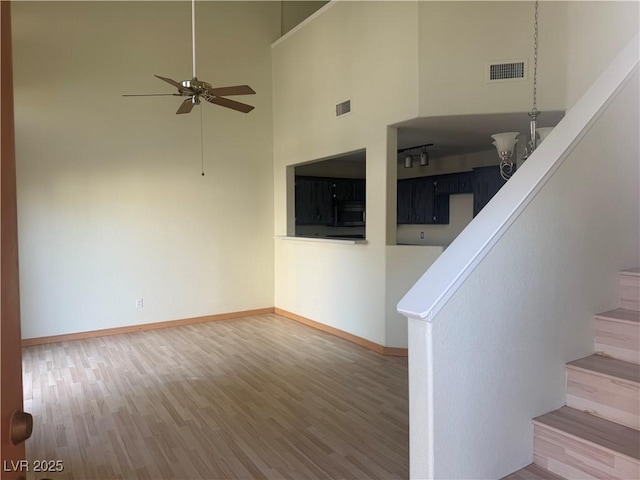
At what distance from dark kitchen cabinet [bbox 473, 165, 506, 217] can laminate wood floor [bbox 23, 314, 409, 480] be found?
3.13 meters

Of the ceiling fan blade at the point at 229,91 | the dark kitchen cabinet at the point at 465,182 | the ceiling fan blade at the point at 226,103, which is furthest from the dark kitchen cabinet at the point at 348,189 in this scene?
the ceiling fan blade at the point at 229,91

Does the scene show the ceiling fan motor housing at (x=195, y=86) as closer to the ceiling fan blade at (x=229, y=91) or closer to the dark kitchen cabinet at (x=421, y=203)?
the ceiling fan blade at (x=229, y=91)

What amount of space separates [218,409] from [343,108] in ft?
12.1

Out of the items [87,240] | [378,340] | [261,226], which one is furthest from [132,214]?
[378,340]

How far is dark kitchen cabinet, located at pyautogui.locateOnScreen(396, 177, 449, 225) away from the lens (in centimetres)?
745

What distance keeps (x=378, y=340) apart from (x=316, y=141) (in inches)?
109

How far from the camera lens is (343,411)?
334 centimetres

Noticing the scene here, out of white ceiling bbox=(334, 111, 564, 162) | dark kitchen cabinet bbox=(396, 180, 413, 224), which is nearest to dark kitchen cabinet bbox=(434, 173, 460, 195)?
dark kitchen cabinet bbox=(396, 180, 413, 224)

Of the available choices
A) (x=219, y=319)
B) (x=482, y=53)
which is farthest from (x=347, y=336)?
(x=482, y=53)

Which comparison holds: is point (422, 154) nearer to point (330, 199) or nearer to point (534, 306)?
point (330, 199)

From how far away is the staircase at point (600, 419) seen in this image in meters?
1.74

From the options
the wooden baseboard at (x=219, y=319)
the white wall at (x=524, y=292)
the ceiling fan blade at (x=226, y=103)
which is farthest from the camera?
the wooden baseboard at (x=219, y=319)

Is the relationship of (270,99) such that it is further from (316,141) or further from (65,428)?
(65,428)

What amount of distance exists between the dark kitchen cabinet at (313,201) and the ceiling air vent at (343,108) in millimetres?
2431
